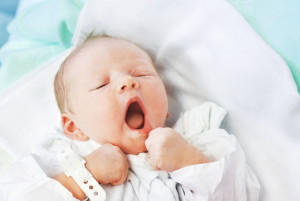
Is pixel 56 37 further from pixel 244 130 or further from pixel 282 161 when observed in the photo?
pixel 282 161


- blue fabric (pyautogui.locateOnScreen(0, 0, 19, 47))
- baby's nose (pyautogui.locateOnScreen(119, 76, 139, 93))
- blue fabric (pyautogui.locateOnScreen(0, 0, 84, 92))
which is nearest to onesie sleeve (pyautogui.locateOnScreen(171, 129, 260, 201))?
baby's nose (pyautogui.locateOnScreen(119, 76, 139, 93))

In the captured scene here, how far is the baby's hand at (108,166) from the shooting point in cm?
92

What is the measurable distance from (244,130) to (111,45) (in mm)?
480

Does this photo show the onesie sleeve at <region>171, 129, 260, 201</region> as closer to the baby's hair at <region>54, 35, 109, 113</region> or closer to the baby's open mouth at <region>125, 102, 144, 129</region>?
the baby's open mouth at <region>125, 102, 144, 129</region>

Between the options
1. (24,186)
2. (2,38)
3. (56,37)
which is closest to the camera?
(24,186)

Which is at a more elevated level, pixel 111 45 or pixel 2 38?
pixel 111 45

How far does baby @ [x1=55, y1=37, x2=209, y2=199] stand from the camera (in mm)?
901

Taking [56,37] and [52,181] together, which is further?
[56,37]

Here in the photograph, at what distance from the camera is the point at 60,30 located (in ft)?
5.00

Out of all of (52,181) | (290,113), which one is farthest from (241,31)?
(52,181)

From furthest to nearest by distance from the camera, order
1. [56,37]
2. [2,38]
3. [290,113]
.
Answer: [2,38] < [56,37] < [290,113]

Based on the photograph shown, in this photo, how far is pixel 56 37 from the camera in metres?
1.57

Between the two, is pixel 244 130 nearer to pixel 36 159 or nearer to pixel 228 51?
pixel 228 51

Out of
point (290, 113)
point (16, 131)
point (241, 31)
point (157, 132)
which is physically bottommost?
point (16, 131)
